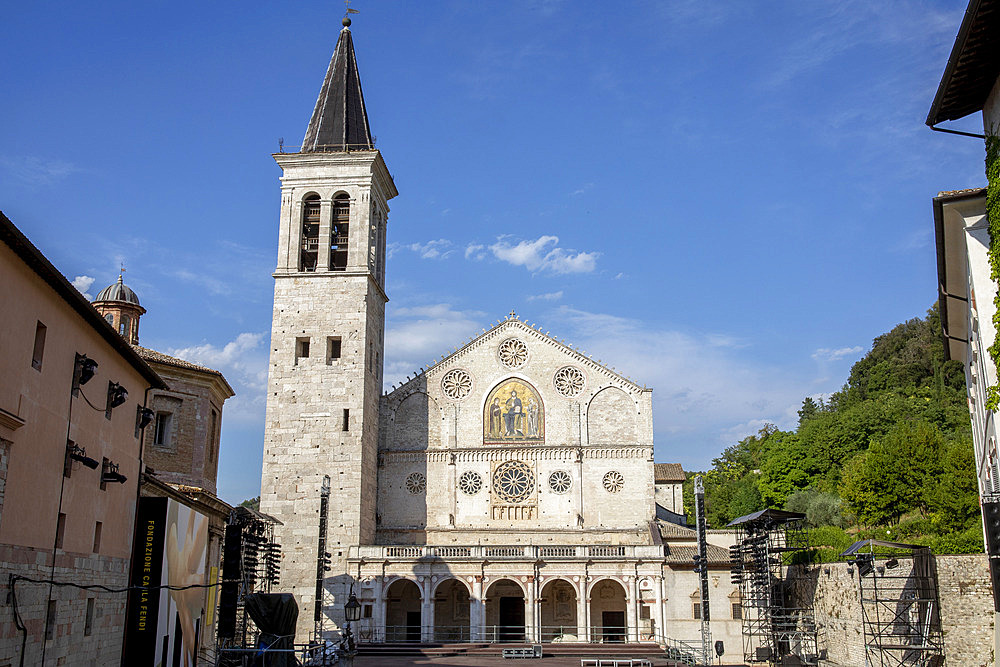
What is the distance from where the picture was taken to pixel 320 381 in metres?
41.6

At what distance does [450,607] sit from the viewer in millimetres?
40969

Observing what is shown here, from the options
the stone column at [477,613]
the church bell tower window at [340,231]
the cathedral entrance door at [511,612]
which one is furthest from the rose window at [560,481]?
the church bell tower window at [340,231]

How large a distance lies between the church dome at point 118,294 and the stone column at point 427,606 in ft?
54.9

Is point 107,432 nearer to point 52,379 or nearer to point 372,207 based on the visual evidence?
point 52,379

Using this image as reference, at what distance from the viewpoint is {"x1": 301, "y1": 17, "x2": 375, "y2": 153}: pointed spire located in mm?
45312

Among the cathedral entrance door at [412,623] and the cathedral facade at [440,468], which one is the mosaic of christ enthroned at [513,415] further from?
the cathedral entrance door at [412,623]

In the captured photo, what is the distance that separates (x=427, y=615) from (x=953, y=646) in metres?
22.5

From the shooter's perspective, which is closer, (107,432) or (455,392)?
(107,432)

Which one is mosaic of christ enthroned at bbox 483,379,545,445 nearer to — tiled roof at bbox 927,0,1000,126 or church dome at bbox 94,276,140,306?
church dome at bbox 94,276,140,306

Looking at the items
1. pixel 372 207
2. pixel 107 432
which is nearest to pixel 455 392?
pixel 372 207

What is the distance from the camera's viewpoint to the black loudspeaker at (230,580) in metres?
24.9

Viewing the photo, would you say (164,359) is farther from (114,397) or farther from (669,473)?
(669,473)

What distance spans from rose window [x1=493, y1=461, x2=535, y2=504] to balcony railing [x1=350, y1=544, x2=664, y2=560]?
134 inches

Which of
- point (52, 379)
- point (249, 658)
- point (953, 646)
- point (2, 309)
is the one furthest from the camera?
point (249, 658)
